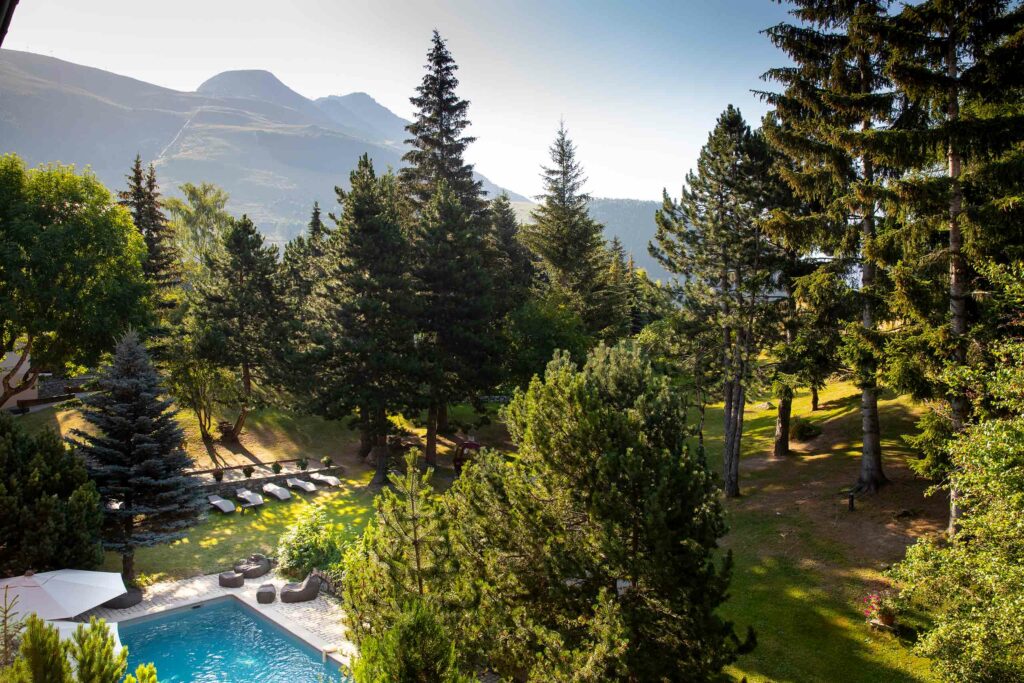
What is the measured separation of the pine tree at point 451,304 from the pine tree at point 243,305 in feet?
34.8

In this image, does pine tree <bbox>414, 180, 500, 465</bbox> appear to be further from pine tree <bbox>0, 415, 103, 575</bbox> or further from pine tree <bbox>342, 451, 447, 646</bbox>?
pine tree <bbox>342, 451, 447, 646</bbox>

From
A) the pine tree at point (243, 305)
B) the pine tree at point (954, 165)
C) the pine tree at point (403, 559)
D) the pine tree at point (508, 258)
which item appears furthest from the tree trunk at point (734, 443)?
the pine tree at point (243, 305)

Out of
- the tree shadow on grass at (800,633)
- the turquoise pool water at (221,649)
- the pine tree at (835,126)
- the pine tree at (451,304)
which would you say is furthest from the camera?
the pine tree at (451,304)

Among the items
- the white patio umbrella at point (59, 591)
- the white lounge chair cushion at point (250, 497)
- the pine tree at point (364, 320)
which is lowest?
the white lounge chair cushion at point (250, 497)

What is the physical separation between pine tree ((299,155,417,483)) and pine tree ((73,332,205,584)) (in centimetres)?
952

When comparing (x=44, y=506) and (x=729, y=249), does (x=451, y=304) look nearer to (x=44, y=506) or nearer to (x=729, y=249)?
(x=729, y=249)

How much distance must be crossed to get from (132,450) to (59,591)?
19.2 ft

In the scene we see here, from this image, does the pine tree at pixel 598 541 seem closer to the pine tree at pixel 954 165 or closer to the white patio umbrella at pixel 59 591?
the pine tree at pixel 954 165

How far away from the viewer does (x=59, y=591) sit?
50.9 feet

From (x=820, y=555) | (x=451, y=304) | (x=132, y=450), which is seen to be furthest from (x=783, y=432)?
(x=132, y=450)

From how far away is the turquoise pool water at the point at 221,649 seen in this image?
52.6 ft

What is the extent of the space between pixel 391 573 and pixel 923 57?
1849 cm

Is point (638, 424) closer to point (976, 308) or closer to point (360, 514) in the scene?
point (976, 308)

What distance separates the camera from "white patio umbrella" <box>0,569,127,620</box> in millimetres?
14984
